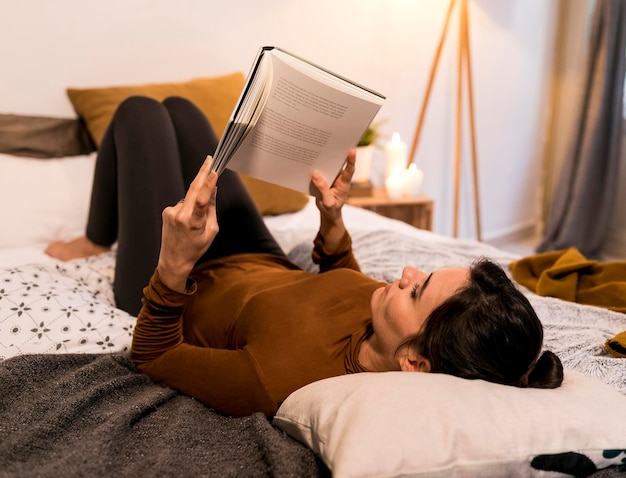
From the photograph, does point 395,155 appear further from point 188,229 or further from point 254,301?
point 188,229

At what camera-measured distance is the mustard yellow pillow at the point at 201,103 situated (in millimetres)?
1889

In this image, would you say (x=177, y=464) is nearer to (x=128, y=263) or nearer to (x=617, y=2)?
(x=128, y=263)

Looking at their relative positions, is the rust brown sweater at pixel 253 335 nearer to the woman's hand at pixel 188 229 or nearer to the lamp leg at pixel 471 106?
the woman's hand at pixel 188 229

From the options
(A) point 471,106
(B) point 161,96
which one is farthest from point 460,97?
(B) point 161,96

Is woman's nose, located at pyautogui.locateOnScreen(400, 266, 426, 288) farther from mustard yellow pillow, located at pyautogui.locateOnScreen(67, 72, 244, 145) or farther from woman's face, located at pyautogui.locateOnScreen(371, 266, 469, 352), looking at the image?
mustard yellow pillow, located at pyautogui.locateOnScreen(67, 72, 244, 145)

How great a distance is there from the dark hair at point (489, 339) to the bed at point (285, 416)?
0.05 m

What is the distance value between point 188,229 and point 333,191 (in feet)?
1.48

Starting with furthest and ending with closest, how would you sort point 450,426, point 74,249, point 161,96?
point 161,96 < point 74,249 < point 450,426

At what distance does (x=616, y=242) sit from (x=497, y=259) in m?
2.02

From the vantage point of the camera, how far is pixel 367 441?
682 mm

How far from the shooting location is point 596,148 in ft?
10.3

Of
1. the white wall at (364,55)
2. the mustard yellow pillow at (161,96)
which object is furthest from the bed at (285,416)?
the white wall at (364,55)

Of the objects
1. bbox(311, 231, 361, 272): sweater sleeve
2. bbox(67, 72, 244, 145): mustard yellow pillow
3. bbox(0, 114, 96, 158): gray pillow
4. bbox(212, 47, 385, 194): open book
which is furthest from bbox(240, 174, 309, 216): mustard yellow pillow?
bbox(212, 47, 385, 194): open book

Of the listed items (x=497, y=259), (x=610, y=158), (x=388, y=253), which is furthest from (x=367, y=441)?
(x=610, y=158)
